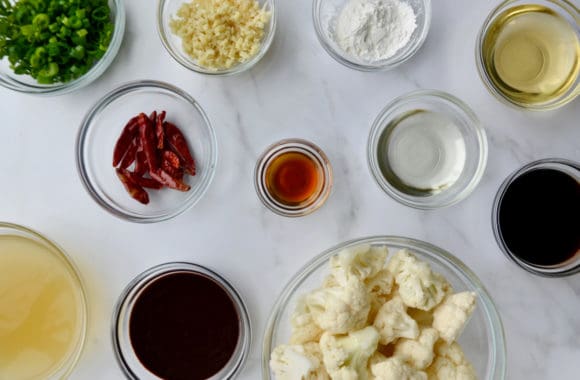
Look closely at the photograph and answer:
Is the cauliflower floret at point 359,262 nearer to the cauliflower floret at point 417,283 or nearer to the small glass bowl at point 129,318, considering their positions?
the cauliflower floret at point 417,283

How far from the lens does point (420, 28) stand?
1.90 m

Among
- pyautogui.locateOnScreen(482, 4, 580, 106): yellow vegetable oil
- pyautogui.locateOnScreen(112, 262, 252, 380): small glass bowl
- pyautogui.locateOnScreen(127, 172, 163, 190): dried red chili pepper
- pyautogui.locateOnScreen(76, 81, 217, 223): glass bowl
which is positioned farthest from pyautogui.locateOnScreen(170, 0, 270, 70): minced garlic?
pyautogui.locateOnScreen(482, 4, 580, 106): yellow vegetable oil

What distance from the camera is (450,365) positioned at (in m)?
1.63

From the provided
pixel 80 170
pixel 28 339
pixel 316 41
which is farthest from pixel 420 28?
pixel 28 339

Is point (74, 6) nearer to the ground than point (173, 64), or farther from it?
farther from it

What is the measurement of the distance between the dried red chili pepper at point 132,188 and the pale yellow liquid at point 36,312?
12.0 inches

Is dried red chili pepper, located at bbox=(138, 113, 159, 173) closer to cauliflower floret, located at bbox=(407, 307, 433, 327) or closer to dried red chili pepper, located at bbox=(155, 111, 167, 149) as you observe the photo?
dried red chili pepper, located at bbox=(155, 111, 167, 149)

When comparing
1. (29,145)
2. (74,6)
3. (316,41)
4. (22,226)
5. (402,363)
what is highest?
(74,6)

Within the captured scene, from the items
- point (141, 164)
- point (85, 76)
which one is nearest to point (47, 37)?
point (85, 76)

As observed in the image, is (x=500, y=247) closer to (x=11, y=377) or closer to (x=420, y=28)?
(x=420, y=28)

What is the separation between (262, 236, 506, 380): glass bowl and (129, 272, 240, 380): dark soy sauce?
0.18 m

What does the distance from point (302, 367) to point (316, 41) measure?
1.04 metres

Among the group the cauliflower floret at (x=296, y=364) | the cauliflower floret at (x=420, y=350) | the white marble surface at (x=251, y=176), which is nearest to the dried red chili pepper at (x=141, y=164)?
the white marble surface at (x=251, y=176)

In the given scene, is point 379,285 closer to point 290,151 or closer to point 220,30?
point 290,151
